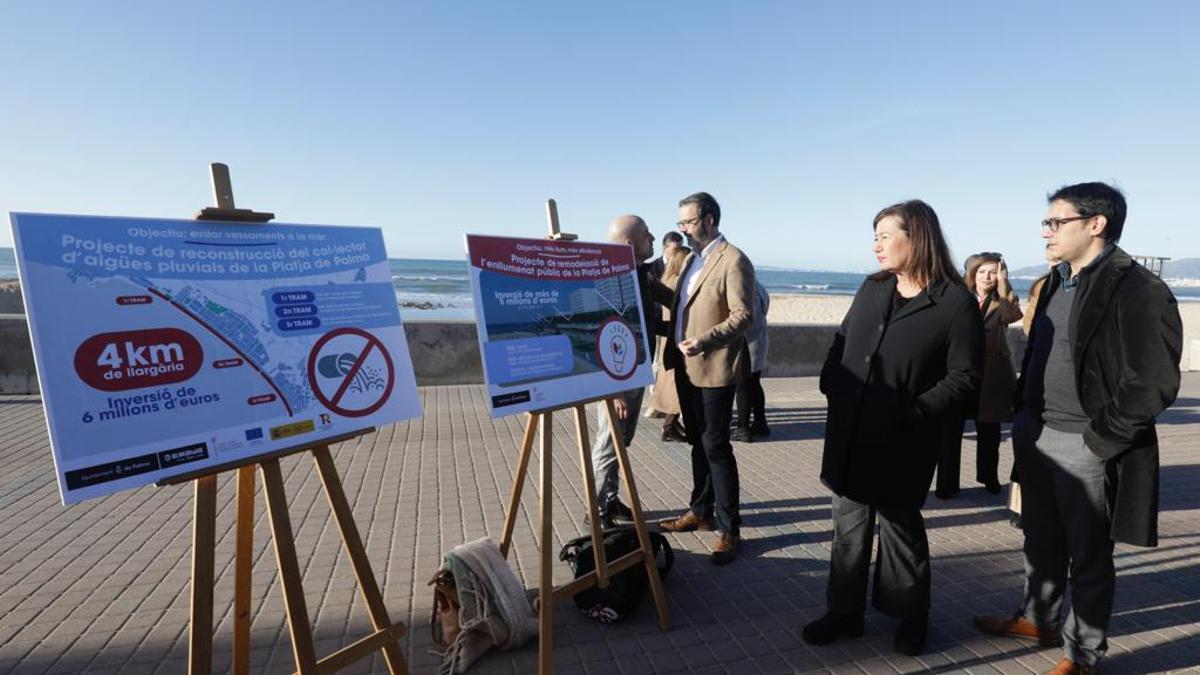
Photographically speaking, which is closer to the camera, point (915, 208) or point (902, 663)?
point (915, 208)

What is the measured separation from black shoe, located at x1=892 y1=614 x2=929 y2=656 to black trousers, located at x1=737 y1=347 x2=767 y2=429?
375 centimetres

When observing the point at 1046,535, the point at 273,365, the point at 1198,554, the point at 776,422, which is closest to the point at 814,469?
the point at 776,422

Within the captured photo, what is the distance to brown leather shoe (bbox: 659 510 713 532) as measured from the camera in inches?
174

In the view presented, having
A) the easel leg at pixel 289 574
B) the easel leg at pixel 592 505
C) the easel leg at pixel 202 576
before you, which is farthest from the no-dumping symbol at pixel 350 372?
the easel leg at pixel 592 505

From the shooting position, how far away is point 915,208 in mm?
2750

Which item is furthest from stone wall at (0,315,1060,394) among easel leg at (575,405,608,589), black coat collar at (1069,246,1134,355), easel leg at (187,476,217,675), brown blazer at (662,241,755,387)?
black coat collar at (1069,246,1134,355)

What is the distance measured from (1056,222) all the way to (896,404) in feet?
3.32

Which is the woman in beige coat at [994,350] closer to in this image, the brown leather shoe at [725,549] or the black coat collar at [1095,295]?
the brown leather shoe at [725,549]

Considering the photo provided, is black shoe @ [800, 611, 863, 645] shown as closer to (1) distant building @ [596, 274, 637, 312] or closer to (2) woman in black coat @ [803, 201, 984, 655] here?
(2) woman in black coat @ [803, 201, 984, 655]

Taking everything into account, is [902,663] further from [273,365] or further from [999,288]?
[999,288]

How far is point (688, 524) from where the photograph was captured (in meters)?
4.41

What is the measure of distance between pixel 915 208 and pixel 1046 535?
162 centimetres

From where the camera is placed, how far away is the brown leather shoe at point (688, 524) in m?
4.41

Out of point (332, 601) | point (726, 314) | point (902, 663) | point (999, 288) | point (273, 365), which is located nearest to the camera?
point (273, 365)
